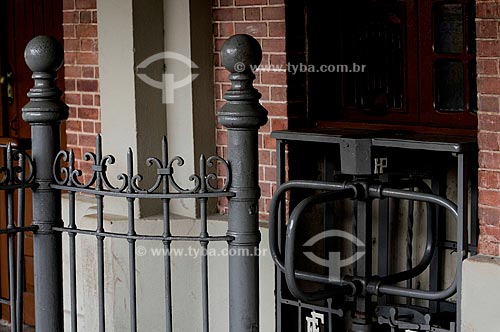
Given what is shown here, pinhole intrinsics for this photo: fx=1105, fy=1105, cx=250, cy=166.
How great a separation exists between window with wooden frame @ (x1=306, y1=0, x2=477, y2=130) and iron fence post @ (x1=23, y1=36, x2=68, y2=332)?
167 cm

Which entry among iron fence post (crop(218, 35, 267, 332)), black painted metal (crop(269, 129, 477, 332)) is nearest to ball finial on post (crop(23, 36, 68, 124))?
iron fence post (crop(218, 35, 267, 332))

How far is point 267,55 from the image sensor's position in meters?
5.74

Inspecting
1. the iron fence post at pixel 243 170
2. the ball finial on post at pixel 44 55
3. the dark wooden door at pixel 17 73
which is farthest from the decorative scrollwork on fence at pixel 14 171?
the dark wooden door at pixel 17 73

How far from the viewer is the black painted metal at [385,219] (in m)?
4.64

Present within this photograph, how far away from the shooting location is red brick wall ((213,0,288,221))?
5.68m

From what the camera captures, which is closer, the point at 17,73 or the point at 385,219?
the point at 385,219

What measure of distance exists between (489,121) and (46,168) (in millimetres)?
1857

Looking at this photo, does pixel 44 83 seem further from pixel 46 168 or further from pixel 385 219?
pixel 385 219

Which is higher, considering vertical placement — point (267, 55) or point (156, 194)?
point (267, 55)

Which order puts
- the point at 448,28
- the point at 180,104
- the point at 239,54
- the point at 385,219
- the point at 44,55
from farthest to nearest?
the point at 180,104 < the point at 385,219 < the point at 448,28 < the point at 44,55 < the point at 239,54

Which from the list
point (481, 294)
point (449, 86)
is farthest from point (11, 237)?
point (449, 86)

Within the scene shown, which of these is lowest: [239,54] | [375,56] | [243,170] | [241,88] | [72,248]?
[72,248]

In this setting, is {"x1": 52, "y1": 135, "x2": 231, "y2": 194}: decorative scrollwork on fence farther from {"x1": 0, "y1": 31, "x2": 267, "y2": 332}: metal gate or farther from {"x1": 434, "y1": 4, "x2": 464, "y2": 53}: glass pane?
{"x1": 434, "y1": 4, "x2": 464, "y2": 53}: glass pane

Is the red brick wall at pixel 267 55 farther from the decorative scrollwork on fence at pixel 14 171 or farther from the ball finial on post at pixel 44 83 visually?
the decorative scrollwork on fence at pixel 14 171
